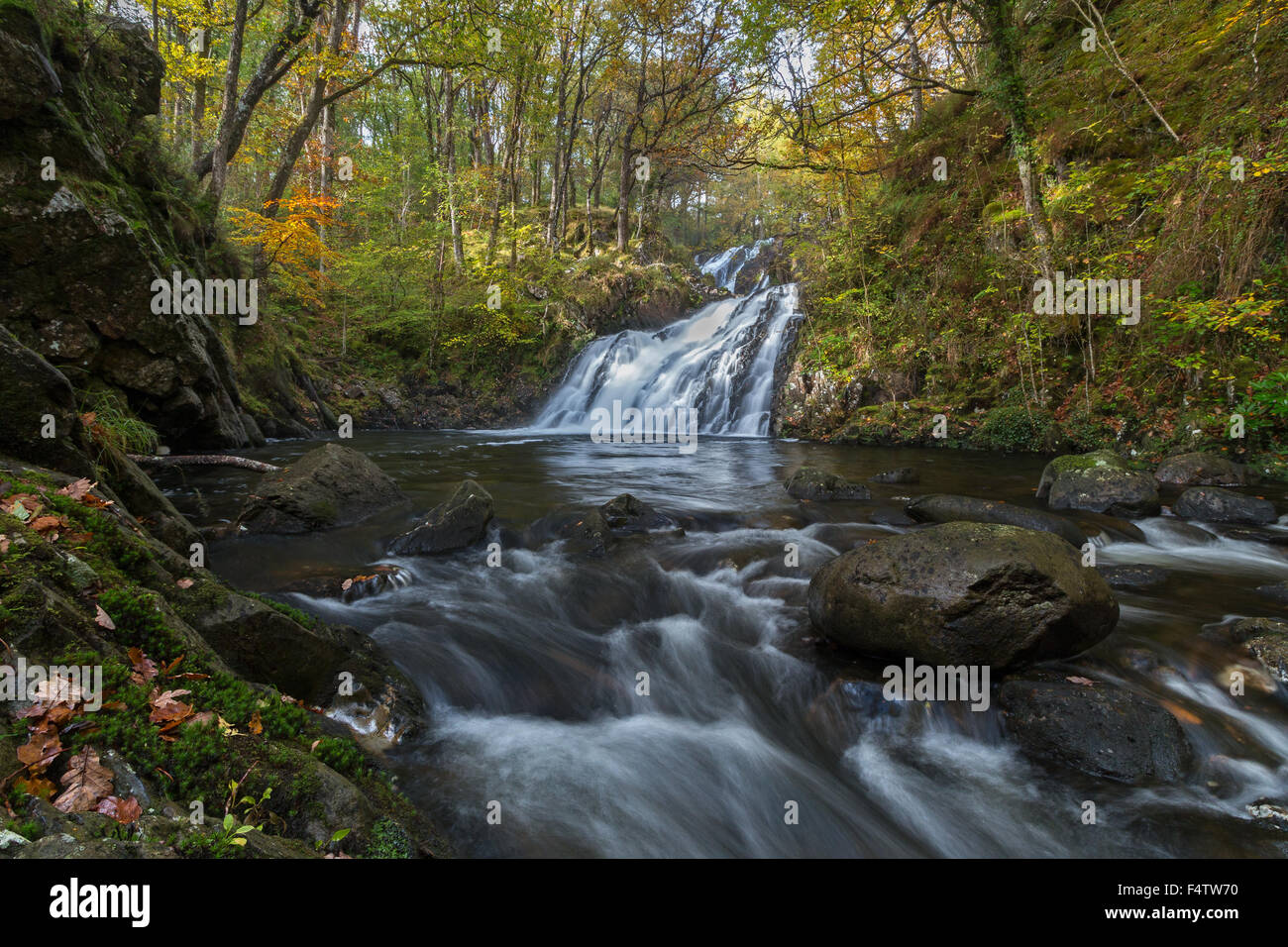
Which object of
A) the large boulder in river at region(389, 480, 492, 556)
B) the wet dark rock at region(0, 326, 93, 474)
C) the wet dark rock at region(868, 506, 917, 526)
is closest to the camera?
the wet dark rock at region(0, 326, 93, 474)

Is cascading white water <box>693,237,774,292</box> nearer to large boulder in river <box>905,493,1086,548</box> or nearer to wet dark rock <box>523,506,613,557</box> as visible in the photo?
large boulder in river <box>905,493,1086,548</box>

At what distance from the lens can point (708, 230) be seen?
5253 cm

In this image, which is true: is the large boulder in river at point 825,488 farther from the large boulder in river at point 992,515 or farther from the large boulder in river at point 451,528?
the large boulder in river at point 451,528

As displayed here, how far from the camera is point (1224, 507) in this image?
25.0 feet

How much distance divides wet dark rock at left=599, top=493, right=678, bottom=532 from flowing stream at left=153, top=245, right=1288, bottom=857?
0.37 meters

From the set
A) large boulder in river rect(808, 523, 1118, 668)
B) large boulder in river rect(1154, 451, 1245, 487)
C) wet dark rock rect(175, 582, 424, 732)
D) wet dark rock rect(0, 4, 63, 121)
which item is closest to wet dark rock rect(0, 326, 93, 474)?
wet dark rock rect(175, 582, 424, 732)

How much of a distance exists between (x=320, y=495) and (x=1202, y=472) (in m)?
12.9

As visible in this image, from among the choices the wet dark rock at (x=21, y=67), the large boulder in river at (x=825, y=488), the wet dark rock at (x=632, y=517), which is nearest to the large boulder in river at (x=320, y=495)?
the wet dark rock at (x=632, y=517)

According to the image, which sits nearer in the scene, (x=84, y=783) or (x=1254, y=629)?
(x=84, y=783)

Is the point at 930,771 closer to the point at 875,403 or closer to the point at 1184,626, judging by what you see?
the point at 1184,626

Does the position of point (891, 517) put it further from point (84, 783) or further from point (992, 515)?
point (84, 783)

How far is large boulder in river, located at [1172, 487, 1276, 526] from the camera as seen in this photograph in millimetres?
7449

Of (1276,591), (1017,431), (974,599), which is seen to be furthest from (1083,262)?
(974,599)

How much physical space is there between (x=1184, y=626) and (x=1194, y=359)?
6.75 m
